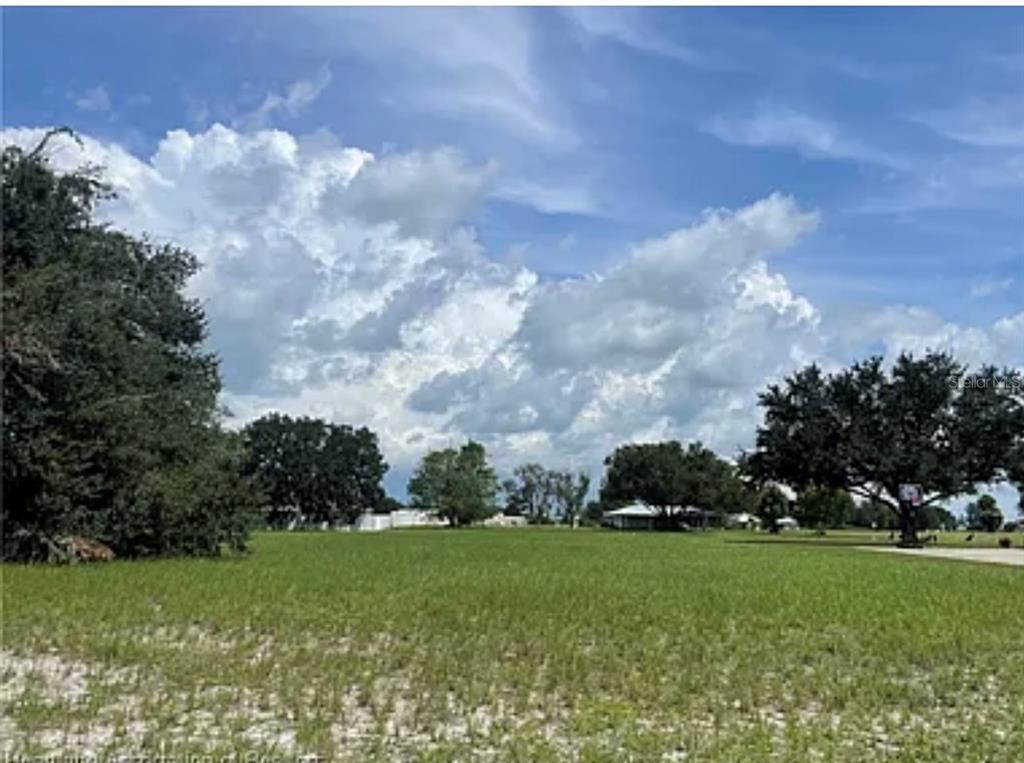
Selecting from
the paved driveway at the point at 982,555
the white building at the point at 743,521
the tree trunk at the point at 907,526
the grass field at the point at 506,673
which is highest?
the white building at the point at 743,521

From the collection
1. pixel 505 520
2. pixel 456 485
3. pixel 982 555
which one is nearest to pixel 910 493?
pixel 982 555

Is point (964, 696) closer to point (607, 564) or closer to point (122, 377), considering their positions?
point (607, 564)

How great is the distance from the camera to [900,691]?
9734 millimetres

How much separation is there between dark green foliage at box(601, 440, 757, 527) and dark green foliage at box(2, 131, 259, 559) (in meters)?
84.5

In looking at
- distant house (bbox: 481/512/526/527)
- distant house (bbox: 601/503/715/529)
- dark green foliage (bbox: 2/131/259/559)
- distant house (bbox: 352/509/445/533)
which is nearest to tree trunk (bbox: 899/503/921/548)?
dark green foliage (bbox: 2/131/259/559)

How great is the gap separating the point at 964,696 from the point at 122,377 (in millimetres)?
23327

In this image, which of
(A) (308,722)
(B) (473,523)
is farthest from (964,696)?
(B) (473,523)

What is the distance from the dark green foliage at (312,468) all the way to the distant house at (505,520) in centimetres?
1552

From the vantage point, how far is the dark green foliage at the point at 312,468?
12125 cm

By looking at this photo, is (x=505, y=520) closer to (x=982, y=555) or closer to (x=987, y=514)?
(x=987, y=514)

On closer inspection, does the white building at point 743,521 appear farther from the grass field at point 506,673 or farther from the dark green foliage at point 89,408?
the grass field at point 506,673

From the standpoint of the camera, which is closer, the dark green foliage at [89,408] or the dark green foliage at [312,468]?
the dark green foliage at [89,408]

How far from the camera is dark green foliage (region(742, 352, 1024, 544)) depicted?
188 ft

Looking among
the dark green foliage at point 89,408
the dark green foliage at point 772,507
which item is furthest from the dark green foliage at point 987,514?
the dark green foliage at point 89,408
